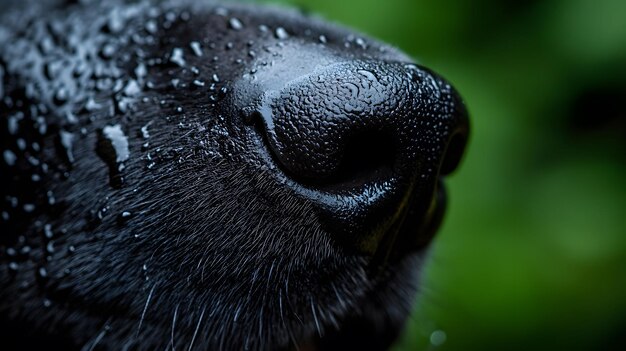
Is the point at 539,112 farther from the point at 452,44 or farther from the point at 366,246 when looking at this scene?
the point at 366,246

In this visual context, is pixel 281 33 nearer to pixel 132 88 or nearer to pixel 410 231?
pixel 132 88

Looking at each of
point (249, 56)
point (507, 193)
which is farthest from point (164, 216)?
point (507, 193)

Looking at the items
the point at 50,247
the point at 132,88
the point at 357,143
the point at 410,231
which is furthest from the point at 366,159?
the point at 50,247

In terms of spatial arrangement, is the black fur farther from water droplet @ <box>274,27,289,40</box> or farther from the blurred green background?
the blurred green background

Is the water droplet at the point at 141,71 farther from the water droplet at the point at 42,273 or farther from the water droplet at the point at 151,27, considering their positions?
the water droplet at the point at 42,273

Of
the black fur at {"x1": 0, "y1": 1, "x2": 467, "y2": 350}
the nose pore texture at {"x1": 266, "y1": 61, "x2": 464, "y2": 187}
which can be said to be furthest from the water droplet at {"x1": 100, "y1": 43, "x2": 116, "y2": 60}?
the nose pore texture at {"x1": 266, "y1": 61, "x2": 464, "y2": 187}
